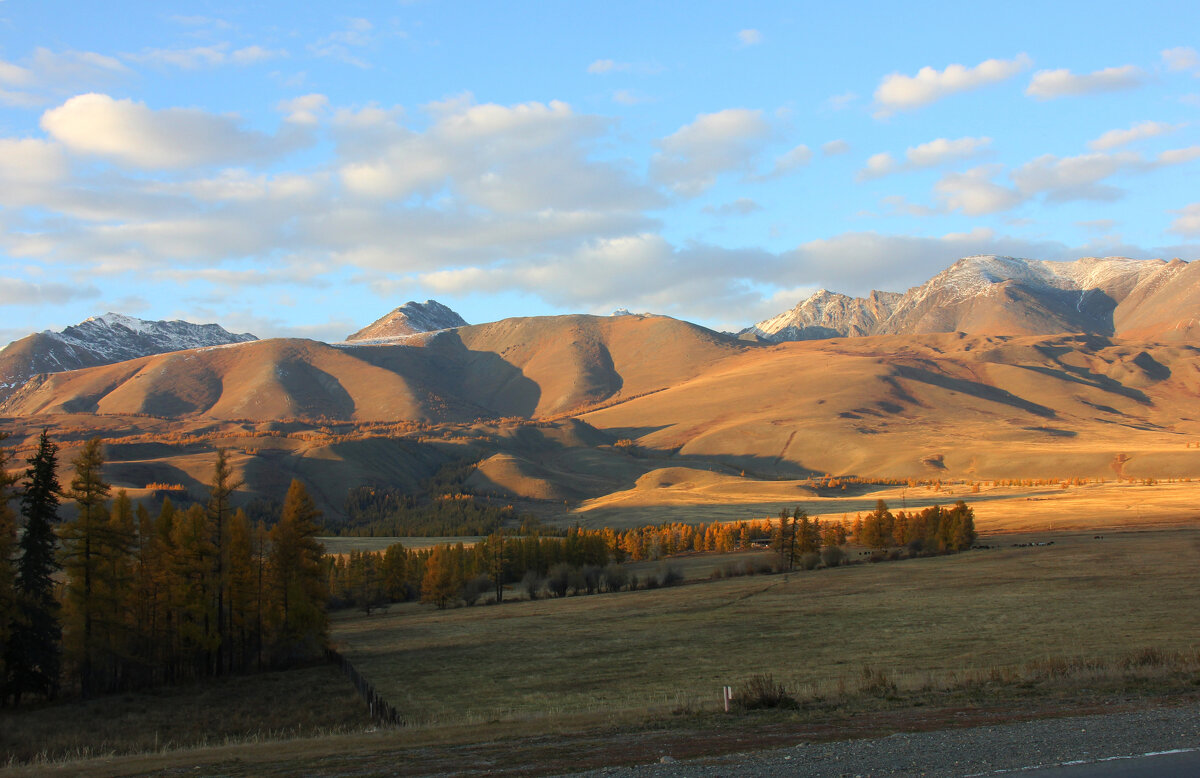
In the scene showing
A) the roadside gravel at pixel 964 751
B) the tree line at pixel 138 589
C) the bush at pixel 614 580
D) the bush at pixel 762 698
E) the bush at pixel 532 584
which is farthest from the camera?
the bush at pixel 532 584

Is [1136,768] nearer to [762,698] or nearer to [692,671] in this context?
[762,698]

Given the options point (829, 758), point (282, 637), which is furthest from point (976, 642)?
point (282, 637)

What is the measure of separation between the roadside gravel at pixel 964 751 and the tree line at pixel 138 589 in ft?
130

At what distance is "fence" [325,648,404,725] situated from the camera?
112 ft

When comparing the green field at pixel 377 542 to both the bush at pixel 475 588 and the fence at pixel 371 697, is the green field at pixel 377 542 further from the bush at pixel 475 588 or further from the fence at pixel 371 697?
the fence at pixel 371 697

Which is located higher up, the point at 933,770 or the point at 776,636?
the point at 933,770

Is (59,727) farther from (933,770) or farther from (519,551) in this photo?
(519,551)

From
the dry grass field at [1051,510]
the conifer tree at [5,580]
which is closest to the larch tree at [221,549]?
the conifer tree at [5,580]

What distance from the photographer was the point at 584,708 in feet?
103

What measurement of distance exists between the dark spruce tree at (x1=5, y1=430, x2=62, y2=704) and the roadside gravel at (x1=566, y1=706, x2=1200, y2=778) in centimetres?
3872

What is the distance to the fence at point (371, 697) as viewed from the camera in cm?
3417

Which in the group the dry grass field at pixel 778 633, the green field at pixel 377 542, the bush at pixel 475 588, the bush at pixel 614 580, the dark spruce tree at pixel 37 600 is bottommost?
the green field at pixel 377 542

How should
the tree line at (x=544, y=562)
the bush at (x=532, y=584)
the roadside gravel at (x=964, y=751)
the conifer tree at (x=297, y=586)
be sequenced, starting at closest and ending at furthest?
the roadside gravel at (x=964, y=751), the conifer tree at (x=297, y=586), the bush at (x=532, y=584), the tree line at (x=544, y=562)

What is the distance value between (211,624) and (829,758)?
164 ft
